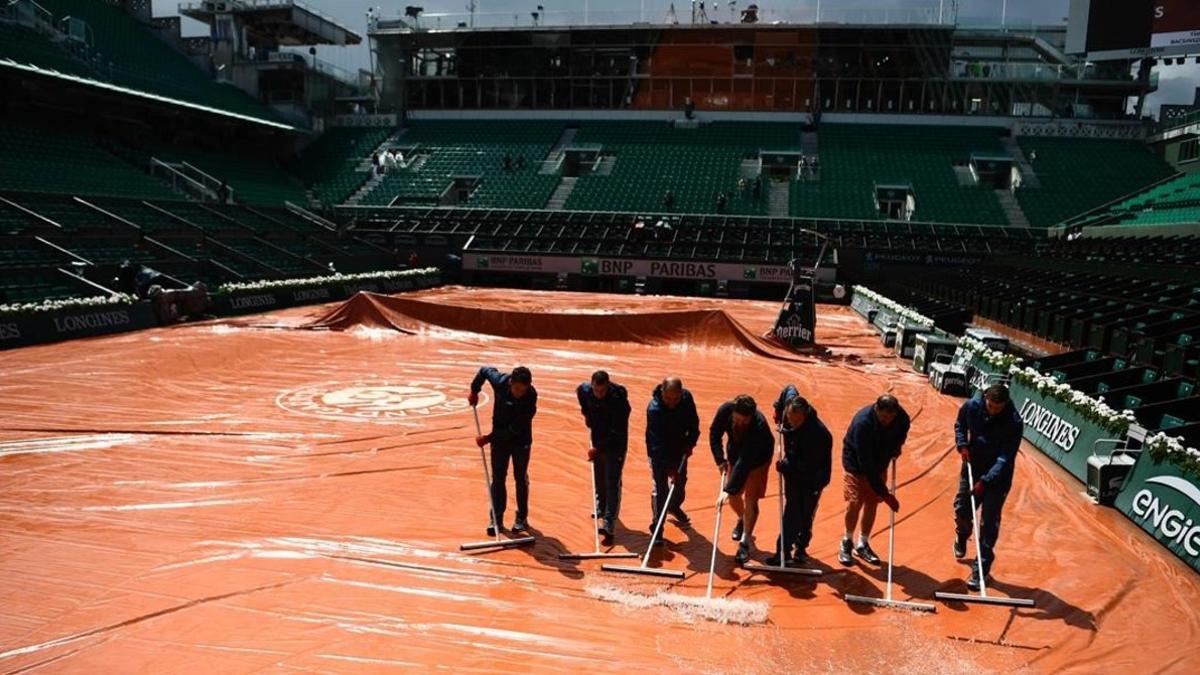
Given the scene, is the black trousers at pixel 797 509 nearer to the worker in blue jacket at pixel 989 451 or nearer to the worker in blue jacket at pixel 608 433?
the worker in blue jacket at pixel 989 451

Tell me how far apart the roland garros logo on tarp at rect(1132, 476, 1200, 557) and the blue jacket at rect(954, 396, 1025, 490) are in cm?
→ 205

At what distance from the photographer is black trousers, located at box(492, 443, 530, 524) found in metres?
7.46

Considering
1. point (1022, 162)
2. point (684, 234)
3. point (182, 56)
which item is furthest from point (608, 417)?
point (182, 56)

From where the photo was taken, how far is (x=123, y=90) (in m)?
32.7

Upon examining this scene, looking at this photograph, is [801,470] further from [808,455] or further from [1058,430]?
[1058,430]

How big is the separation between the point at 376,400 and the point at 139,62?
36.8 meters

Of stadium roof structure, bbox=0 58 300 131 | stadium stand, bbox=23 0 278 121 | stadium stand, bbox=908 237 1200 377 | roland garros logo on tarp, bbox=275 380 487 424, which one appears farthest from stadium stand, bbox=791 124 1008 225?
stadium stand, bbox=23 0 278 121

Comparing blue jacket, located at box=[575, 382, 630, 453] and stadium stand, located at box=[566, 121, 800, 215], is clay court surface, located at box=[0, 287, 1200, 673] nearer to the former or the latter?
blue jacket, located at box=[575, 382, 630, 453]

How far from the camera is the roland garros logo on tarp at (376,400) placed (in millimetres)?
11992

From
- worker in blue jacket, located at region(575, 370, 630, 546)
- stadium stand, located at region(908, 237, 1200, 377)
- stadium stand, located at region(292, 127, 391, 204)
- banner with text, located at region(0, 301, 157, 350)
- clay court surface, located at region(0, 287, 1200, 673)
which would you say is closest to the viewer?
clay court surface, located at region(0, 287, 1200, 673)

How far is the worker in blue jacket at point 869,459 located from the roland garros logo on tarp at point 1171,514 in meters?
3.01

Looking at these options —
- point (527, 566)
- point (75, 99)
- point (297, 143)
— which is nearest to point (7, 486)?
point (527, 566)

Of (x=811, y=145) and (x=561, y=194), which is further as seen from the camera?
(x=811, y=145)

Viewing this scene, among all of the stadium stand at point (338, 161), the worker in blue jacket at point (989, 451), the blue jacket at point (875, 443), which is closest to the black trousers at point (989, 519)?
the worker in blue jacket at point (989, 451)
